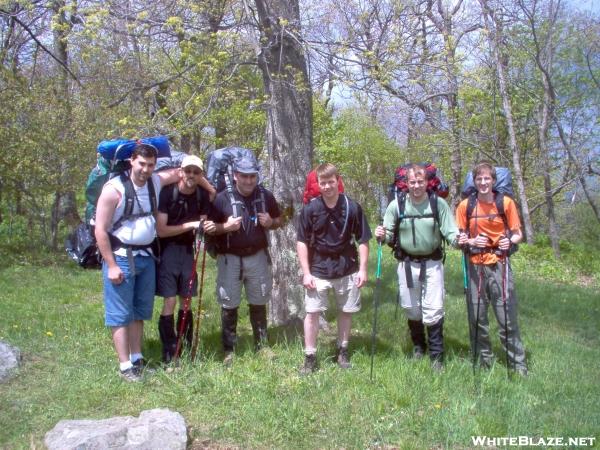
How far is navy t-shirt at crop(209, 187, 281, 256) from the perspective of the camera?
493 centimetres

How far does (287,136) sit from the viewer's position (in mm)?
5938

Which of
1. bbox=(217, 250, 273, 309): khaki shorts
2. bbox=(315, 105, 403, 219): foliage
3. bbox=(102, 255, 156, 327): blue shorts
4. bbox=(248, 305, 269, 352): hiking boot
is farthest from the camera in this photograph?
bbox=(315, 105, 403, 219): foliage

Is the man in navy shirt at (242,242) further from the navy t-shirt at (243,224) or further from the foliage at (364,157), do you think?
the foliage at (364,157)

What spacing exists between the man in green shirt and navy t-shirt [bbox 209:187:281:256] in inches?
41.3

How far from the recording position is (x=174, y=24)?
5.40 metres

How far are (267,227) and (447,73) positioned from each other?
2441 millimetres

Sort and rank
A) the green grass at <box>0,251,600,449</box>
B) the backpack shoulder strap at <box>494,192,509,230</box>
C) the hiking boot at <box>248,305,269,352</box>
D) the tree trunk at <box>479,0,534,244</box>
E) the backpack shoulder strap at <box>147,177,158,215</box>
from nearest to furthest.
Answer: the green grass at <box>0,251,600,449</box> < the backpack shoulder strap at <box>147,177,158,215</box> < the backpack shoulder strap at <box>494,192,509,230</box> < the hiking boot at <box>248,305,269,352</box> < the tree trunk at <box>479,0,534,244</box>

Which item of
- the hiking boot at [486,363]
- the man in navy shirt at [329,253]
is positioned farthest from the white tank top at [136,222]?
the hiking boot at [486,363]

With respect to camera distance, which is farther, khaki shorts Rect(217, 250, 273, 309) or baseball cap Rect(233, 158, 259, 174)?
khaki shorts Rect(217, 250, 273, 309)

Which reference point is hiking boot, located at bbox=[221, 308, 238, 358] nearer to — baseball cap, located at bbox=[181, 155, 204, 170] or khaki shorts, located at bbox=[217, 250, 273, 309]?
khaki shorts, located at bbox=[217, 250, 273, 309]

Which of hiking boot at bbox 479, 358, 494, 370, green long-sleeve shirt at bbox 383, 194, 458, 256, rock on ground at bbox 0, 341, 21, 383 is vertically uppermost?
green long-sleeve shirt at bbox 383, 194, 458, 256

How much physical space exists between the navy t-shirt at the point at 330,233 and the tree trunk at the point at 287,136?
114cm

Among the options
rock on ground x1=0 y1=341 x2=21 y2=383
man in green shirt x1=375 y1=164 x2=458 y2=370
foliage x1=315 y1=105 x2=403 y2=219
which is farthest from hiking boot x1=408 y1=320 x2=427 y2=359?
foliage x1=315 y1=105 x2=403 y2=219

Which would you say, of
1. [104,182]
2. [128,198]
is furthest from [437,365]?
[104,182]
